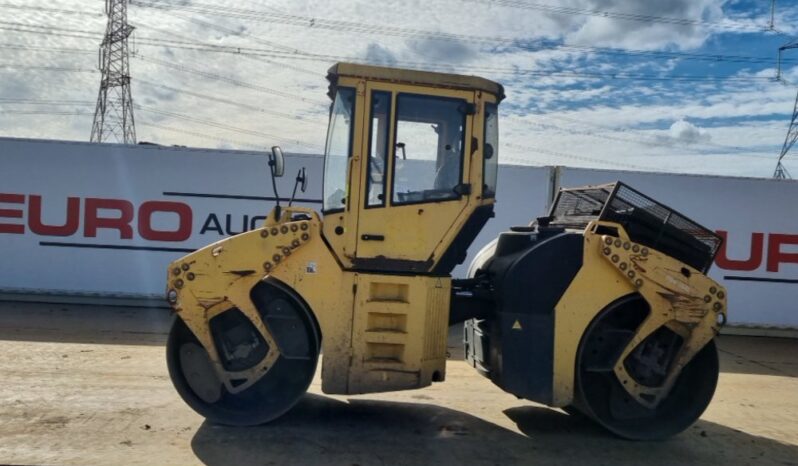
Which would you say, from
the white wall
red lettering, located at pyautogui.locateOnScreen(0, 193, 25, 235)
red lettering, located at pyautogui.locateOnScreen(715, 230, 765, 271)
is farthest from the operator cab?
red lettering, located at pyautogui.locateOnScreen(0, 193, 25, 235)

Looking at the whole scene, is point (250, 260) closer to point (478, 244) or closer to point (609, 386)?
point (609, 386)

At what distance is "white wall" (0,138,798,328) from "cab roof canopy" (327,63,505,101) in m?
6.03

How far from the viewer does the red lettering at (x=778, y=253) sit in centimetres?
1149

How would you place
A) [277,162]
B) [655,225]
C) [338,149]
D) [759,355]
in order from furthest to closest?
1. [759,355]
2. [655,225]
3. [338,149]
4. [277,162]

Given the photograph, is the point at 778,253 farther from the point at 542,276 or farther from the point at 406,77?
the point at 406,77

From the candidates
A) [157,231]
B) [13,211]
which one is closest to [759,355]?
[157,231]

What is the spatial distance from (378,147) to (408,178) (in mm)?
353

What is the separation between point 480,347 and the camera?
623cm

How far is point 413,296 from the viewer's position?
5.61m

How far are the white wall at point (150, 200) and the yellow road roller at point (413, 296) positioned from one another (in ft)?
19.5

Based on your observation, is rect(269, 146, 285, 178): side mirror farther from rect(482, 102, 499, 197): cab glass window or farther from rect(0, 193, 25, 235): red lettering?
rect(0, 193, 25, 235): red lettering

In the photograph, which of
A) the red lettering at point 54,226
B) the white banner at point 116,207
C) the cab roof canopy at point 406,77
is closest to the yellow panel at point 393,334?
the cab roof canopy at point 406,77

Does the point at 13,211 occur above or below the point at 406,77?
below

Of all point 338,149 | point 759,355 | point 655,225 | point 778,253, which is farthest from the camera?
point 778,253
